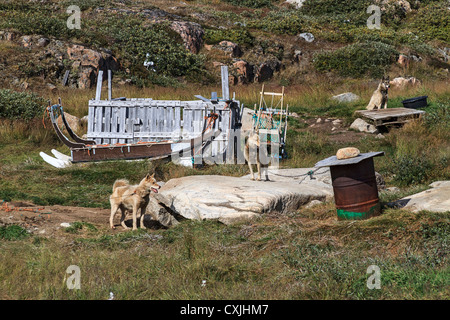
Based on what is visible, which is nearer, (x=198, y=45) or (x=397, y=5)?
(x=198, y=45)

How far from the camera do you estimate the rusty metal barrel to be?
26.0 feet

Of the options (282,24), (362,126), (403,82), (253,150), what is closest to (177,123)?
(253,150)

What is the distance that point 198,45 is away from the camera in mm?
31391

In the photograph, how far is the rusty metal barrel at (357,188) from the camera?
791cm

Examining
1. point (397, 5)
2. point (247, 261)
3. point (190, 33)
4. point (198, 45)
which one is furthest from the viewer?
point (397, 5)

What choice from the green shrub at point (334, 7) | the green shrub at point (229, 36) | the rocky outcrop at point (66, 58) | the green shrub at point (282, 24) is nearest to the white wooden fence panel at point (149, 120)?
the rocky outcrop at point (66, 58)

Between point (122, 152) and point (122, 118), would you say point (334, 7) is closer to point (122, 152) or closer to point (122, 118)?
point (122, 118)

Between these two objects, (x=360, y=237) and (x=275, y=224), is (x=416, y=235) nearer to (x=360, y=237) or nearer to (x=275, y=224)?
(x=360, y=237)

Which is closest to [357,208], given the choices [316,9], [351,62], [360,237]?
[360,237]

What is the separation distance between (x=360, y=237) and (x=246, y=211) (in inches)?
84.5

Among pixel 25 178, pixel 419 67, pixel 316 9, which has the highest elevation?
pixel 316 9

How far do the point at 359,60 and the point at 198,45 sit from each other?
9813 mm

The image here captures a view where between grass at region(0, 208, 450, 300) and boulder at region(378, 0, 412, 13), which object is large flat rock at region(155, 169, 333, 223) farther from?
boulder at region(378, 0, 412, 13)

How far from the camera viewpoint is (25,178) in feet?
39.5
